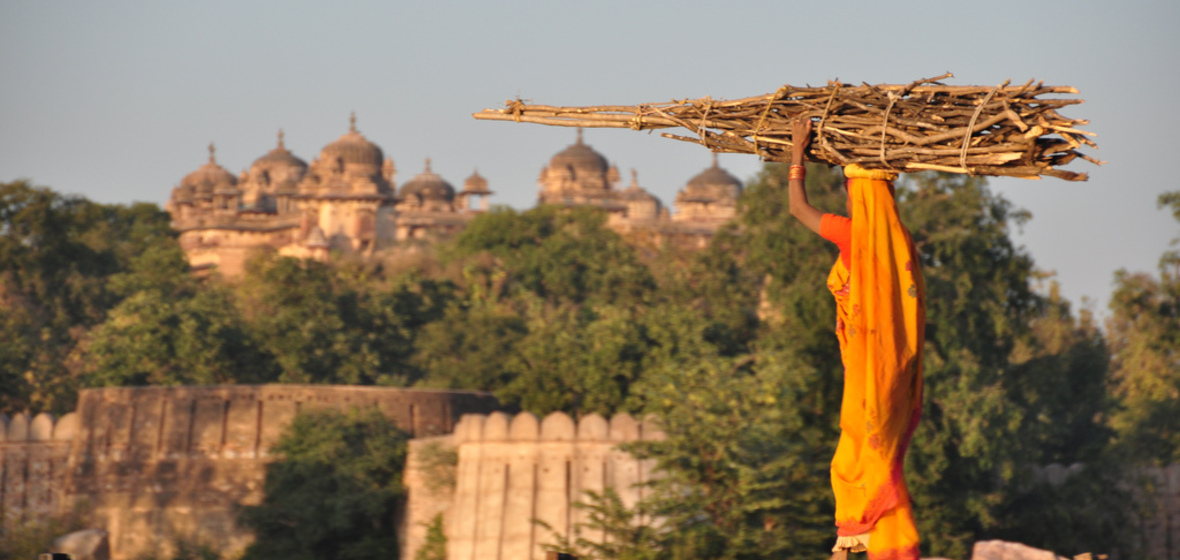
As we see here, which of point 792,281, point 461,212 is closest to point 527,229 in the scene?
point 461,212

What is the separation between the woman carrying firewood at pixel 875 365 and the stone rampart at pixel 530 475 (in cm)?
1000

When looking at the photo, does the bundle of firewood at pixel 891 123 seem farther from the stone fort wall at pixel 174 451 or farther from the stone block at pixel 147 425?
the stone block at pixel 147 425

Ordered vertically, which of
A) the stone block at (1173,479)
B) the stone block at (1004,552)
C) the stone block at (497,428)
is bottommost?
the stone block at (1004,552)

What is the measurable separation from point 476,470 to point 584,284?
2115cm

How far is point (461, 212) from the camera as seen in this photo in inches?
2336

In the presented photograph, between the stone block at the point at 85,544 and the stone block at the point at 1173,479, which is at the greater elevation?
the stone block at the point at 1173,479

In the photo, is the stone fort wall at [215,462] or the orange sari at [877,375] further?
the stone fort wall at [215,462]

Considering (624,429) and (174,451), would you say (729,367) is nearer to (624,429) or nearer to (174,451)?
(624,429)

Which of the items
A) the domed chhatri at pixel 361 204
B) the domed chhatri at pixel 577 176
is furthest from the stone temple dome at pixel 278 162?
the domed chhatri at pixel 577 176

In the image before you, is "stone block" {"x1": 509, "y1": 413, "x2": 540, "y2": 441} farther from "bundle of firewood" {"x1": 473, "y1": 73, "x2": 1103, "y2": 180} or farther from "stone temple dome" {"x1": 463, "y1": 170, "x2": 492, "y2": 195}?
"stone temple dome" {"x1": 463, "y1": 170, "x2": 492, "y2": 195}

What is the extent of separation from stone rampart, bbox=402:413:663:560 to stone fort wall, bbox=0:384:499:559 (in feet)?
9.11

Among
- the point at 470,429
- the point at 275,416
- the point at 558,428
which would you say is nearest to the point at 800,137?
the point at 558,428

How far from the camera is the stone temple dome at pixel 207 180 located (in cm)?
6481

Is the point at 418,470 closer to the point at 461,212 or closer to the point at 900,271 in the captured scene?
the point at 900,271
